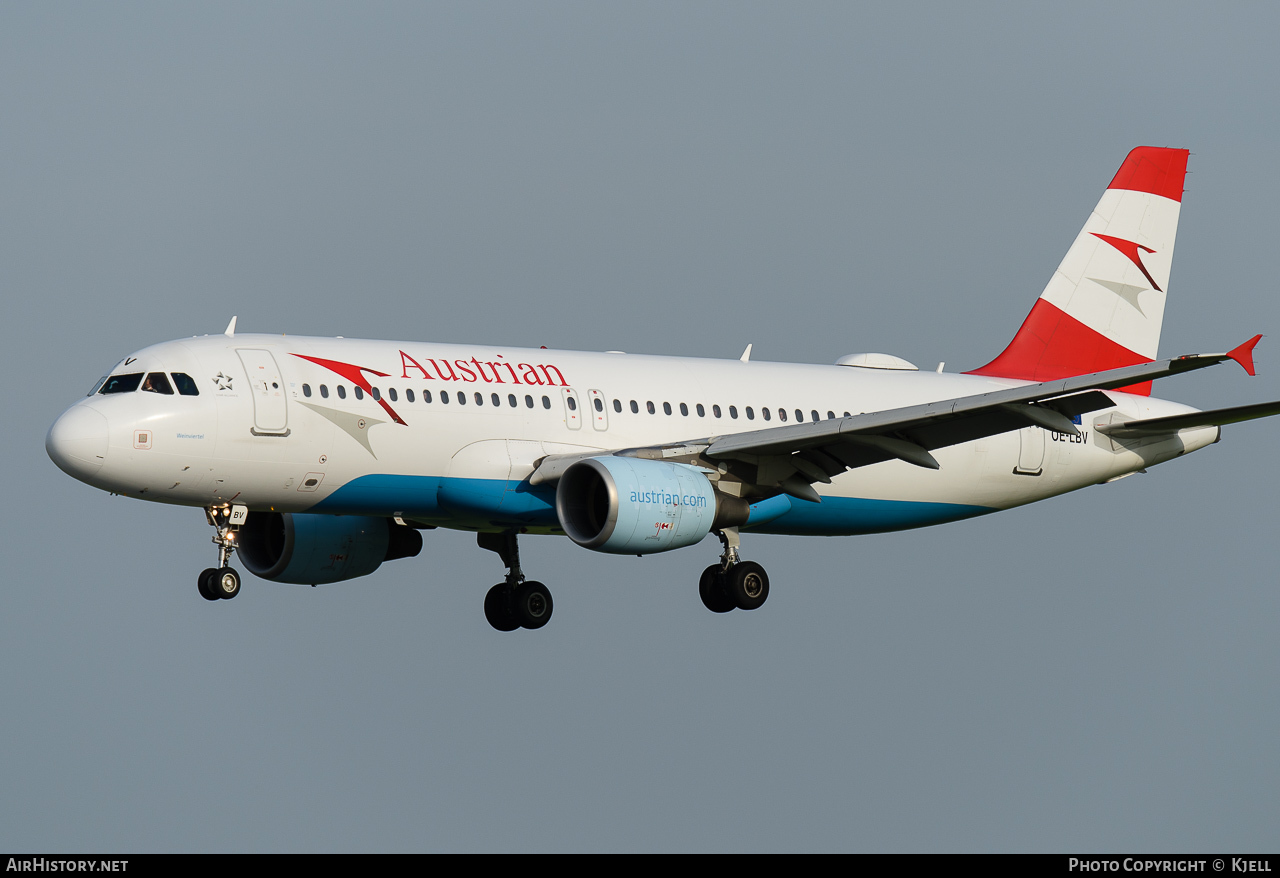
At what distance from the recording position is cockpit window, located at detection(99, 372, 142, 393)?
32844 millimetres

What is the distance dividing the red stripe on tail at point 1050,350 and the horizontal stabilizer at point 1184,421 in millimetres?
2536

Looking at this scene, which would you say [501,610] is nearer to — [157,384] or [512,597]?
[512,597]

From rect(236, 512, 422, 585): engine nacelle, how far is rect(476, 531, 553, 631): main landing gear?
231cm

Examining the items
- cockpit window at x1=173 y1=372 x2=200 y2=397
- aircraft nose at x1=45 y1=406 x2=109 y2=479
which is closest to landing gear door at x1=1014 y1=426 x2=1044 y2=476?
cockpit window at x1=173 y1=372 x2=200 y2=397

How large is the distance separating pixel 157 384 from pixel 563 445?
25.7 ft

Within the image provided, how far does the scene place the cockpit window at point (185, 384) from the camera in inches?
1286

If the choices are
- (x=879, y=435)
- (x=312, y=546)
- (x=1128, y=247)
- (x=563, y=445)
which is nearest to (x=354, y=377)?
(x=563, y=445)

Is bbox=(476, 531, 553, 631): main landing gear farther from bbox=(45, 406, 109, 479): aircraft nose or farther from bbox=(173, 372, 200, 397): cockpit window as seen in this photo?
bbox=(45, 406, 109, 479): aircraft nose

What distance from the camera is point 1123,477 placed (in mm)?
43250

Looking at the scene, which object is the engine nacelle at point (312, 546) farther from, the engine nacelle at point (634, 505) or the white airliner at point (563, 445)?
the engine nacelle at point (634, 505)

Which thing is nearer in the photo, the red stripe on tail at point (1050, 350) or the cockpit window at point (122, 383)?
the cockpit window at point (122, 383)

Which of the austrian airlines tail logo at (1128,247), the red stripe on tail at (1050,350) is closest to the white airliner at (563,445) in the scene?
the red stripe on tail at (1050,350)

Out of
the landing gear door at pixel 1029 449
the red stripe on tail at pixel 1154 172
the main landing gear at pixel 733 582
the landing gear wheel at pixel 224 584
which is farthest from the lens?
the red stripe on tail at pixel 1154 172

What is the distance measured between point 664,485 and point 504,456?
10.5 ft
